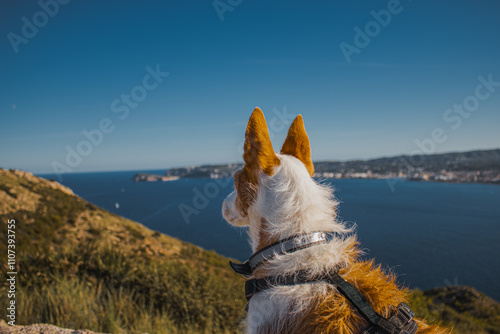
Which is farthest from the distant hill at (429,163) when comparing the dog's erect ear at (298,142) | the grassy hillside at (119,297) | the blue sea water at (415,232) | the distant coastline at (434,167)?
the dog's erect ear at (298,142)

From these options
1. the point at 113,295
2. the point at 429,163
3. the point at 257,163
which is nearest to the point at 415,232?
the point at 113,295

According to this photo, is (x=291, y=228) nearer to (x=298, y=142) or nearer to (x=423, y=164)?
(x=298, y=142)

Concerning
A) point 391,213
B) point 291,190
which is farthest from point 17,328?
point 391,213

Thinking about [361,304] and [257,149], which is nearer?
[361,304]

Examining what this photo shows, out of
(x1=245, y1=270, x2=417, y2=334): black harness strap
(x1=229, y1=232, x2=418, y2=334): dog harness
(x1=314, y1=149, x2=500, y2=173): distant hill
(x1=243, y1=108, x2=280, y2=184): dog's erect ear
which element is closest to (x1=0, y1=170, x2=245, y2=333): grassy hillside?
(x1=229, y1=232, x2=418, y2=334): dog harness

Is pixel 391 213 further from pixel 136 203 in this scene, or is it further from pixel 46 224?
pixel 136 203

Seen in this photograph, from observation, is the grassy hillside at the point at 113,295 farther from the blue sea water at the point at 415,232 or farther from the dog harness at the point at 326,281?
the blue sea water at the point at 415,232

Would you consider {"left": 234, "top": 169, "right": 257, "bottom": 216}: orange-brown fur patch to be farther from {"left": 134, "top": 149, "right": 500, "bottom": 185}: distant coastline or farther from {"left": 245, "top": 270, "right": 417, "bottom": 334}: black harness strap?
{"left": 134, "top": 149, "right": 500, "bottom": 185}: distant coastline
